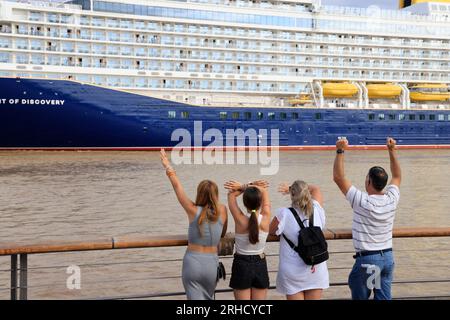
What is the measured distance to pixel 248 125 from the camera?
37.8 meters

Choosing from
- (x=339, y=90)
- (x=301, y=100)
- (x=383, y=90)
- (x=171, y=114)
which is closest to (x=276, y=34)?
(x=301, y=100)

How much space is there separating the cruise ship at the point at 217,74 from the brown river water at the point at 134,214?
11.0ft

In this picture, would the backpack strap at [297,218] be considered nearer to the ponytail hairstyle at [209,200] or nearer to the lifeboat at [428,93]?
the ponytail hairstyle at [209,200]

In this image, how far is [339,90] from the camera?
42375mm

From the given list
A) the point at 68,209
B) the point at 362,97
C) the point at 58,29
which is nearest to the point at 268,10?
the point at 362,97

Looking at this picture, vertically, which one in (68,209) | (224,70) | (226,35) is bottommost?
(68,209)

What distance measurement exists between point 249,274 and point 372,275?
103 centimetres

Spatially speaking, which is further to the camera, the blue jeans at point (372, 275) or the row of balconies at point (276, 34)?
the row of balconies at point (276, 34)

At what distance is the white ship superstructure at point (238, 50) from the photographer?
36.3 metres

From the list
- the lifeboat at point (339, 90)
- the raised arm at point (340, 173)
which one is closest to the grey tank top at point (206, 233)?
the raised arm at point (340, 173)

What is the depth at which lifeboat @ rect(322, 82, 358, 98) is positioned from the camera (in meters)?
42.3

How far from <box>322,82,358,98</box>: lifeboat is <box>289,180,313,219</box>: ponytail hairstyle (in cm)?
3893
